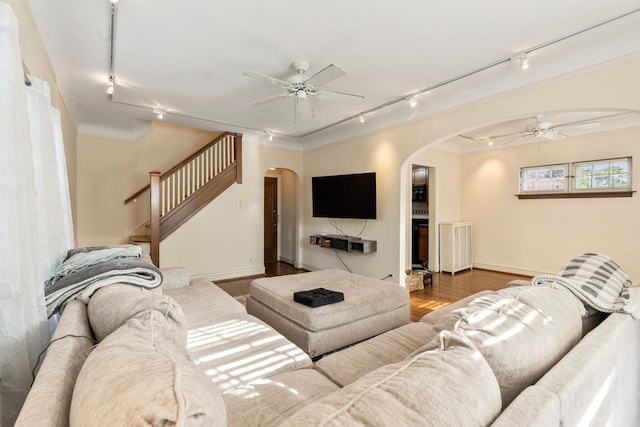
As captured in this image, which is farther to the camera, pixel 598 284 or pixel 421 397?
pixel 598 284

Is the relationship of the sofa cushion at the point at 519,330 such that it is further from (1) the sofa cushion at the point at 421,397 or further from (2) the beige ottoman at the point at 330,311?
(2) the beige ottoman at the point at 330,311

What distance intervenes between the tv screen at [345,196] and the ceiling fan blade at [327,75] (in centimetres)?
227

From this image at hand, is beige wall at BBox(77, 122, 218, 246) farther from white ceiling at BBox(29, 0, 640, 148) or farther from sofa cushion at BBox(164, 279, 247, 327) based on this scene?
sofa cushion at BBox(164, 279, 247, 327)

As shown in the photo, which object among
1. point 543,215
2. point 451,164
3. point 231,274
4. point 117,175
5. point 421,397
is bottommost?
point 231,274

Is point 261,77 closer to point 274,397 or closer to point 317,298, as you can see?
point 317,298

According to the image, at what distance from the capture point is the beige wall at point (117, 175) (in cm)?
499

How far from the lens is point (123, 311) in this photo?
115cm

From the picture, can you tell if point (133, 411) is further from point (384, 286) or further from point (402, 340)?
point (384, 286)

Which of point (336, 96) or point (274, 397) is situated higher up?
point (336, 96)

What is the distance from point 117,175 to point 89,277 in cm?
453

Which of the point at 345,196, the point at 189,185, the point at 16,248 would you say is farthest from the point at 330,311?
the point at 189,185

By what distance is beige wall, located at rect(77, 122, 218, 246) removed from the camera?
196 inches

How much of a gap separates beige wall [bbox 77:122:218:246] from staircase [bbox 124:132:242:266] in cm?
26

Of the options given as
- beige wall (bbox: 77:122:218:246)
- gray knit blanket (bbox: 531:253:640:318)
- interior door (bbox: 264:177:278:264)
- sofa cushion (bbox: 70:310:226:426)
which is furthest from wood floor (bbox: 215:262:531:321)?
sofa cushion (bbox: 70:310:226:426)
